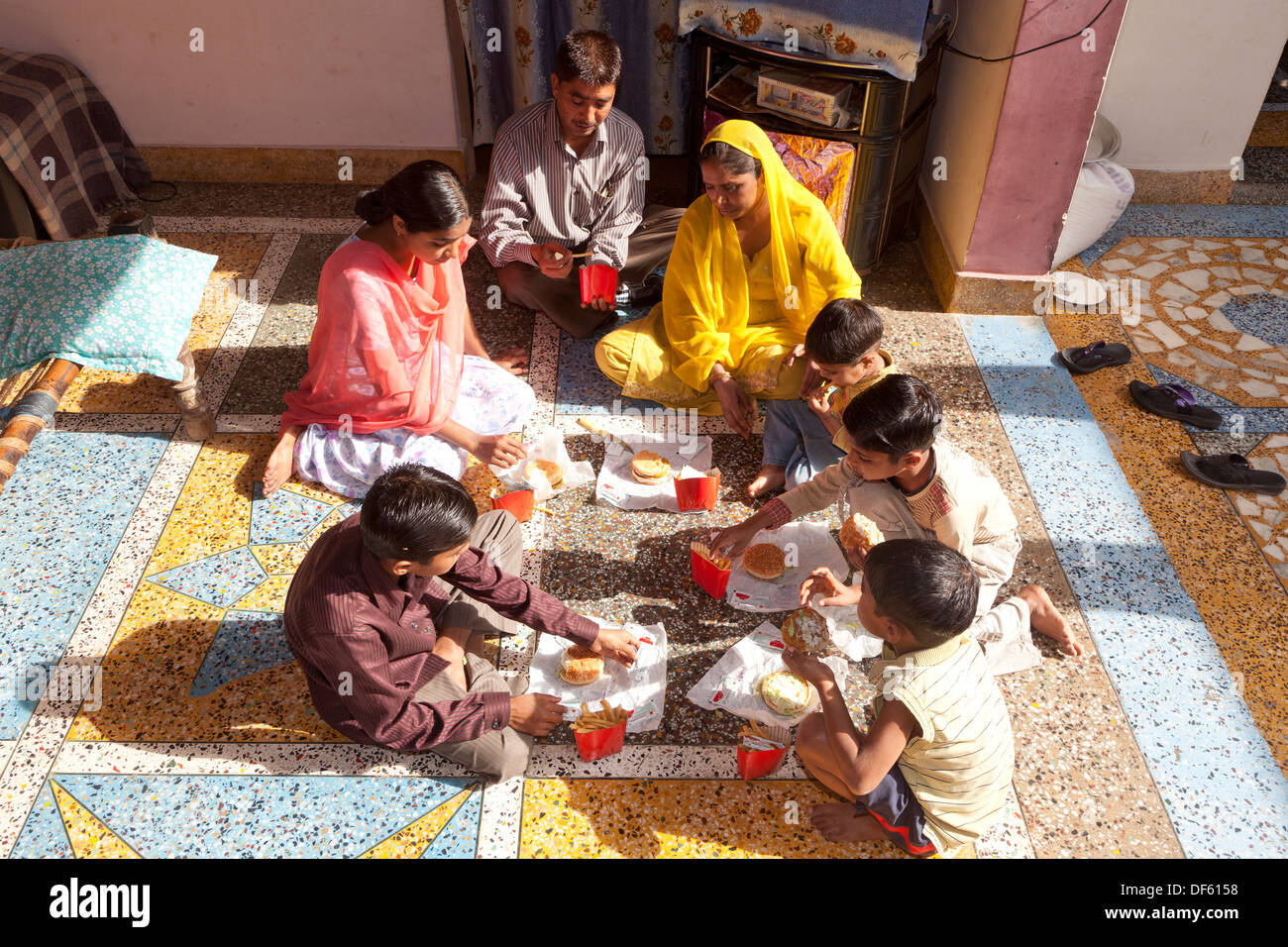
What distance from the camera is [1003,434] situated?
4230 millimetres

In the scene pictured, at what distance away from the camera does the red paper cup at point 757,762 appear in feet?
9.40

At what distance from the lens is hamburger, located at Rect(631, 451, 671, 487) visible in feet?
12.8

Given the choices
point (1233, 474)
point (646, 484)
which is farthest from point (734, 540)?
point (1233, 474)

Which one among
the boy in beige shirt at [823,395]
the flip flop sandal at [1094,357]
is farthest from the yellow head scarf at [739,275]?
the flip flop sandal at [1094,357]

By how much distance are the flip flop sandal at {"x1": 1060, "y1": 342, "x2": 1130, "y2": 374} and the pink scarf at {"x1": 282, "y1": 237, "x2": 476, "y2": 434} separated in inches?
114

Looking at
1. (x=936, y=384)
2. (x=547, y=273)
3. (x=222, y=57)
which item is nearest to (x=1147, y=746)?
(x=936, y=384)

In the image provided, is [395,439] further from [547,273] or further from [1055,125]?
[1055,125]

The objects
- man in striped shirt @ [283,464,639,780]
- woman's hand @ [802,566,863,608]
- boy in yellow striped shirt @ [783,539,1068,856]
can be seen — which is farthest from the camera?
woman's hand @ [802,566,863,608]

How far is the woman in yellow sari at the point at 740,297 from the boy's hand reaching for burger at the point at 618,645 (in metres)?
1.32

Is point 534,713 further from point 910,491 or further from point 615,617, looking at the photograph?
point 910,491

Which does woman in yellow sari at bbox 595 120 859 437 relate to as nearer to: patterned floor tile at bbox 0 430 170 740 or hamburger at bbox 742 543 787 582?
hamburger at bbox 742 543 787 582

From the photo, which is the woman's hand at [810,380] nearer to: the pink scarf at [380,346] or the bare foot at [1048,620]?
the bare foot at [1048,620]

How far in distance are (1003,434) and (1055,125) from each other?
1.44 m

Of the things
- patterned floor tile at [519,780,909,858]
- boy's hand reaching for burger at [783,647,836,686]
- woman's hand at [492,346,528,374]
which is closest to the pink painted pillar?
woman's hand at [492,346,528,374]
